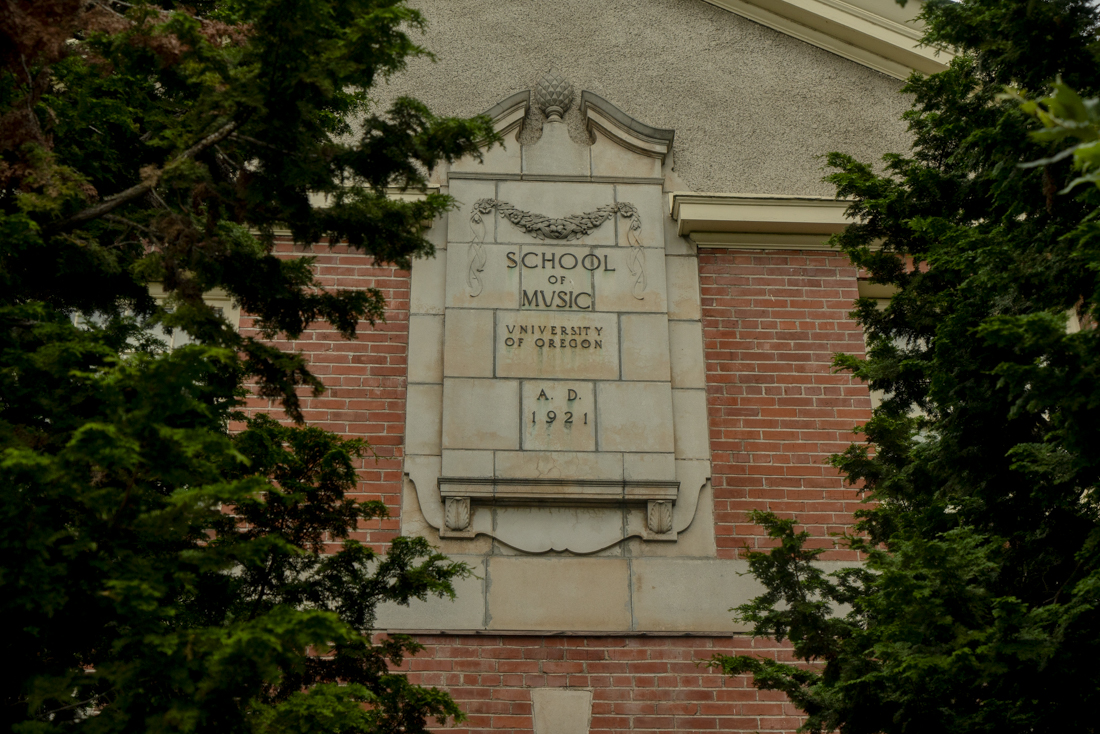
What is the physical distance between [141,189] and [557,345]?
15.9 feet

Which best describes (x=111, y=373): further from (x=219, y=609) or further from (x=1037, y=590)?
(x=1037, y=590)

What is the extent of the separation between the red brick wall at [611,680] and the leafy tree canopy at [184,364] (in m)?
1.92

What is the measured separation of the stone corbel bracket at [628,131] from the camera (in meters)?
11.5

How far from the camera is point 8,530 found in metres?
5.22

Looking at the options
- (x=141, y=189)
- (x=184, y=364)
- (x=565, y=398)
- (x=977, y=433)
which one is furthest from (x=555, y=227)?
(x=184, y=364)

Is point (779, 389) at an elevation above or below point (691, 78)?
below

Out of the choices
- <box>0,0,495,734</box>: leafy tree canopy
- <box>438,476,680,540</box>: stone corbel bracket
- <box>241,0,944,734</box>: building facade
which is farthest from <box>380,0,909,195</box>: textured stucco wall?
<box>0,0,495,734</box>: leafy tree canopy

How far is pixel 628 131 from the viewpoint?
37.7 ft

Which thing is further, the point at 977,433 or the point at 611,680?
the point at 611,680

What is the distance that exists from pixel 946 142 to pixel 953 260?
1.61 meters

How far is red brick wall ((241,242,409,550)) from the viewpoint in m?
10.2

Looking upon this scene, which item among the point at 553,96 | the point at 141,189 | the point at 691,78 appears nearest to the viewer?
the point at 141,189

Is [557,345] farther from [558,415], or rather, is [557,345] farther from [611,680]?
[611,680]

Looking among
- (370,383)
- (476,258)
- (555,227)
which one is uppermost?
(555,227)
